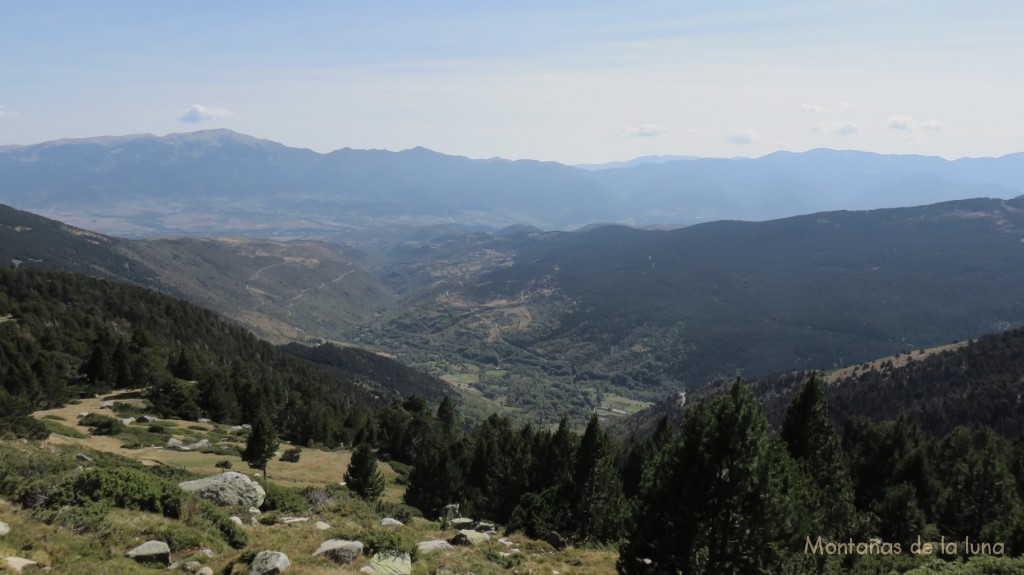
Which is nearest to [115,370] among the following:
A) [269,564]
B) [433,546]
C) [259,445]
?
[259,445]

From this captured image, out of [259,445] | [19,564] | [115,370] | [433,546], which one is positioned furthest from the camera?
[115,370]

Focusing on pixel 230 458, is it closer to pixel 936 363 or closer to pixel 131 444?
pixel 131 444

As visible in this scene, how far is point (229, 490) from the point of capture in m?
28.2

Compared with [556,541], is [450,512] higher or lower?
lower

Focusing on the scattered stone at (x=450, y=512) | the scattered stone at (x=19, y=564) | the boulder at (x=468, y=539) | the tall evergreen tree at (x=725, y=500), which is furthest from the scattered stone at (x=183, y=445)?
the tall evergreen tree at (x=725, y=500)

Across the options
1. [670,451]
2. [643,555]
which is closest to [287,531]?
[643,555]

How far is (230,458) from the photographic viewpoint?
48.5 metres

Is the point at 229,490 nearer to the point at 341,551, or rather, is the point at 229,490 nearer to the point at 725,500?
the point at 341,551

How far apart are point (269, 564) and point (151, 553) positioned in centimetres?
370

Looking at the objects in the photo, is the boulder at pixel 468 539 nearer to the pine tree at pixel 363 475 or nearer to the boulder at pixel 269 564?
the boulder at pixel 269 564

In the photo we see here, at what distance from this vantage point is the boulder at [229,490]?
27531 millimetres

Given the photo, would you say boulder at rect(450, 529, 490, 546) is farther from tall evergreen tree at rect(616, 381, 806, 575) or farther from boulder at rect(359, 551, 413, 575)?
tall evergreen tree at rect(616, 381, 806, 575)

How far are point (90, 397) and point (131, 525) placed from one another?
60.7 metres

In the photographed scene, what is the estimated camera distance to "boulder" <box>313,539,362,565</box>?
1997cm
